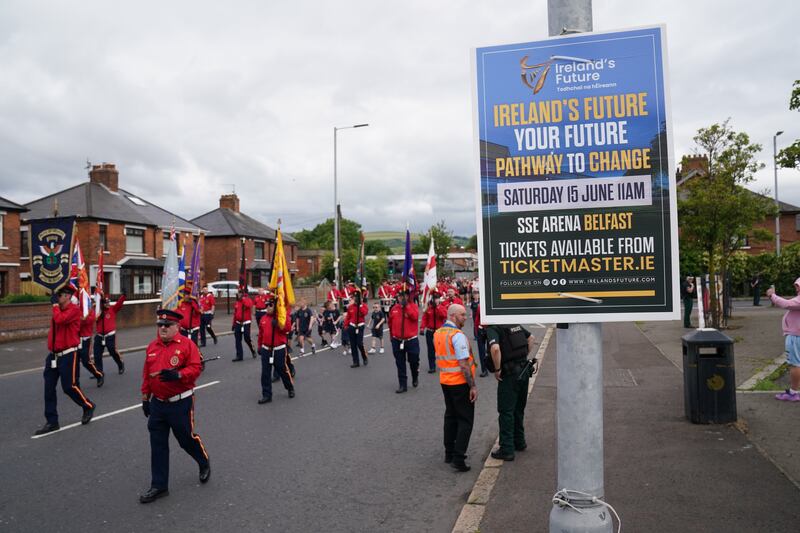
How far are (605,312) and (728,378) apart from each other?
5.46 metres

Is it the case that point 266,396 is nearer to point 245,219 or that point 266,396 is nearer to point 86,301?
point 86,301

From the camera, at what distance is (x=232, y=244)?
45406 mm

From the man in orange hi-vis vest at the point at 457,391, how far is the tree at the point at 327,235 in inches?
3676

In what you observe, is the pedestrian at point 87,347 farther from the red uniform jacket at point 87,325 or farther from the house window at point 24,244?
the house window at point 24,244

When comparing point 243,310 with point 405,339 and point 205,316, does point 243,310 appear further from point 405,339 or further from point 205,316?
point 405,339

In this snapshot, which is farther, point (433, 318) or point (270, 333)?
point (433, 318)

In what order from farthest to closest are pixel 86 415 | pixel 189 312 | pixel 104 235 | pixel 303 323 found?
1. pixel 104 235
2. pixel 303 323
3. pixel 189 312
4. pixel 86 415

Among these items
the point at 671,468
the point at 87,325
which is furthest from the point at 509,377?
the point at 87,325

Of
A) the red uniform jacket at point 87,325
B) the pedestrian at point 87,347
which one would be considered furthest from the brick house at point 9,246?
the red uniform jacket at point 87,325

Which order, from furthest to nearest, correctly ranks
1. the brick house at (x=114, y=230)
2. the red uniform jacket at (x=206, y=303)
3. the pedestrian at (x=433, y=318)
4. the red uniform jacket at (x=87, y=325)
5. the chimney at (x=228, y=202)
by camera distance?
1. the chimney at (x=228, y=202)
2. the brick house at (x=114, y=230)
3. the red uniform jacket at (x=206, y=303)
4. the pedestrian at (x=433, y=318)
5. the red uniform jacket at (x=87, y=325)

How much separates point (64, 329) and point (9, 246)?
25.7 m

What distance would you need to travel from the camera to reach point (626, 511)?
493 centimetres

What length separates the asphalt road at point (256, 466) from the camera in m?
5.21

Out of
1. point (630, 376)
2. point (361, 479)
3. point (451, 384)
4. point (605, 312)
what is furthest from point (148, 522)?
point (630, 376)
